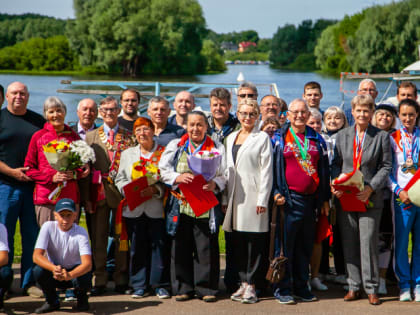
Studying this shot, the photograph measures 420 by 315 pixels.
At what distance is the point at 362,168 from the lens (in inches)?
214

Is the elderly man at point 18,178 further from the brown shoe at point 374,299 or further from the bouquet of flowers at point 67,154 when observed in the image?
the brown shoe at point 374,299

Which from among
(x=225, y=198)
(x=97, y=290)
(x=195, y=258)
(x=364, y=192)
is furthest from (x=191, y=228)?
(x=364, y=192)

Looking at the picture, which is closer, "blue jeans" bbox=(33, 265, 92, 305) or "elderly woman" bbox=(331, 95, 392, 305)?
"blue jeans" bbox=(33, 265, 92, 305)

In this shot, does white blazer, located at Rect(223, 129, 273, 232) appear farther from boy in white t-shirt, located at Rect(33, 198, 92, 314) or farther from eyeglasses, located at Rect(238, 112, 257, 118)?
boy in white t-shirt, located at Rect(33, 198, 92, 314)

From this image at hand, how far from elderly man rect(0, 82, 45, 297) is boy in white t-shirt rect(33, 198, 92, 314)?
58cm

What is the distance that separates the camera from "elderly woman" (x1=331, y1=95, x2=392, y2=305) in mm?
5414

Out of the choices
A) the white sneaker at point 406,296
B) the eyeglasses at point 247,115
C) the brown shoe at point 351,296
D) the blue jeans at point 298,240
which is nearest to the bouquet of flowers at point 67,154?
the eyeglasses at point 247,115

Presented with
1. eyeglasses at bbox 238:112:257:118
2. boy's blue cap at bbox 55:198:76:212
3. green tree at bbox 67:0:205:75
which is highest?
green tree at bbox 67:0:205:75

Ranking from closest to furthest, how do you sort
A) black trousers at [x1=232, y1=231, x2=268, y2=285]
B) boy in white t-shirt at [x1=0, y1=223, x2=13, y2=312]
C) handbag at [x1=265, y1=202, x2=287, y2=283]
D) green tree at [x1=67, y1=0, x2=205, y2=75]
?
boy in white t-shirt at [x1=0, y1=223, x2=13, y2=312]
handbag at [x1=265, y1=202, x2=287, y2=283]
black trousers at [x1=232, y1=231, x2=268, y2=285]
green tree at [x1=67, y1=0, x2=205, y2=75]

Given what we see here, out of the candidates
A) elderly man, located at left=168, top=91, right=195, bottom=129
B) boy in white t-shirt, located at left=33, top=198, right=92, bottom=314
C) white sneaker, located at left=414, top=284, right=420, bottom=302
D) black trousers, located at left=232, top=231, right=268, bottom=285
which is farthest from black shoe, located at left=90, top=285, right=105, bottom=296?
white sneaker, located at left=414, top=284, right=420, bottom=302

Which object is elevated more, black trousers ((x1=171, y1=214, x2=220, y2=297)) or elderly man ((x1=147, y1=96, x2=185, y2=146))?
elderly man ((x1=147, y1=96, x2=185, y2=146))

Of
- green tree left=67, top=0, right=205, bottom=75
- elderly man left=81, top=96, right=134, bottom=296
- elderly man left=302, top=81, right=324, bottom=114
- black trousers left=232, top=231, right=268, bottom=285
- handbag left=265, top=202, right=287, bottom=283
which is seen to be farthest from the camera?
green tree left=67, top=0, right=205, bottom=75

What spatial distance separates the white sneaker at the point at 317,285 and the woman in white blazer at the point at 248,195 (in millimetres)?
778

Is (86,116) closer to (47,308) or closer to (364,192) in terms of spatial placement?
(47,308)
